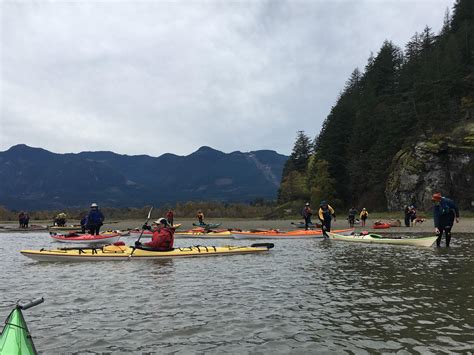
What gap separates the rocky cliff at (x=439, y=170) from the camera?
47.4m

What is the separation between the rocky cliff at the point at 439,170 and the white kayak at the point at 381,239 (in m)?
26.9

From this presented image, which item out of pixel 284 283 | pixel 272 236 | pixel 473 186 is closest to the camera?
pixel 284 283

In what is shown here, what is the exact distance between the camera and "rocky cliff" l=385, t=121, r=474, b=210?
4741 centimetres

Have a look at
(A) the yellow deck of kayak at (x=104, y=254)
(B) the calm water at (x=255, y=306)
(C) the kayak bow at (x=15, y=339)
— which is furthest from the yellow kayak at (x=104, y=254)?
(C) the kayak bow at (x=15, y=339)

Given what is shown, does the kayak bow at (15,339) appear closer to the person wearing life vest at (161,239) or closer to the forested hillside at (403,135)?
the person wearing life vest at (161,239)

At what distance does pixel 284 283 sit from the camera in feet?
42.4

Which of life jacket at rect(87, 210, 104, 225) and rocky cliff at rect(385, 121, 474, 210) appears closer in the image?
life jacket at rect(87, 210, 104, 225)

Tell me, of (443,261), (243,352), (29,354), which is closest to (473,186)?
(443,261)

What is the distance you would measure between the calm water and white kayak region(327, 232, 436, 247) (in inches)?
106

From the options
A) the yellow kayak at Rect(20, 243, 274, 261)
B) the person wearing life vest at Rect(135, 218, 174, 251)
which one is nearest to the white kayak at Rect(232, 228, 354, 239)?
the yellow kayak at Rect(20, 243, 274, 261)

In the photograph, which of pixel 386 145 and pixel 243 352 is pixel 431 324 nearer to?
pixel 243 352

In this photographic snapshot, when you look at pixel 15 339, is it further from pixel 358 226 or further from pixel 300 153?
pixel 300 153

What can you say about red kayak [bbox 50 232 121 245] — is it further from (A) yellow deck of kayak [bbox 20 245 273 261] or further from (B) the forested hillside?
(B) the forested hillside

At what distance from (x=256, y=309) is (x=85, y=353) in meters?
4.12
